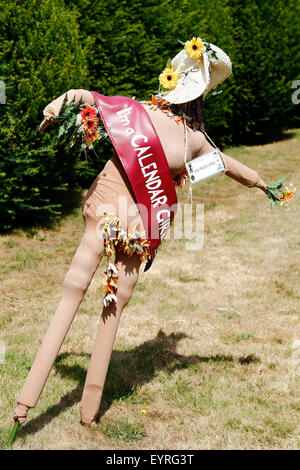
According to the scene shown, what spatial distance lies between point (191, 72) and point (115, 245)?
126 cm

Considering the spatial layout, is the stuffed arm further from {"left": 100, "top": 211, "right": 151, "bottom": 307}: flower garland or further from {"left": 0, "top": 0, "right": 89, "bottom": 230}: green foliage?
{"left": 0, "top": 0, "right": 89, "bottom": 230}: green foliage

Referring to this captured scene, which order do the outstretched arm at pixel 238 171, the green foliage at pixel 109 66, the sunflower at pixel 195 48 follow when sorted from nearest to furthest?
1. the sunflower at pixel 195 48
2. the outstretched arm at pixel 238 171
3. the green foliage at pixel 109 66

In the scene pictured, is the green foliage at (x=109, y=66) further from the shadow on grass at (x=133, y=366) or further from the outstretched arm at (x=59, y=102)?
the shadow on grass at (x=133, y=366)

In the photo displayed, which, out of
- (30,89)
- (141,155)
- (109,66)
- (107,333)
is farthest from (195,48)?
(109,66)

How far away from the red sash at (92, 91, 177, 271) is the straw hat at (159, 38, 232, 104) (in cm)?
30

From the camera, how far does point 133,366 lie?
14.9ft

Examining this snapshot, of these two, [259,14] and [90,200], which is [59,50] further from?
[259,14]

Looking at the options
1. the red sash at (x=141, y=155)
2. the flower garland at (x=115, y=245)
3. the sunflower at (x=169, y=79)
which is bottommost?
the flower garland at (x=115, y=245)

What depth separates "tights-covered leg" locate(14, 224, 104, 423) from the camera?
3330 millimetres

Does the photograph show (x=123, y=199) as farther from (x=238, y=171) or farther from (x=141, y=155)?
(x=238, y=171)

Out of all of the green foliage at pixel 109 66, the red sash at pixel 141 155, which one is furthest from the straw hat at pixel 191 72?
the green foliage at pixel 109 66

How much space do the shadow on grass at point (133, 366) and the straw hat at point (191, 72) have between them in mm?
2091

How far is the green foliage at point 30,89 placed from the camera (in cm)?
670

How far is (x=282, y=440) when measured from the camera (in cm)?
362
